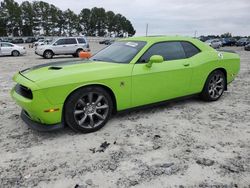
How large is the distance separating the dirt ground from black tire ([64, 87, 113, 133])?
157mm

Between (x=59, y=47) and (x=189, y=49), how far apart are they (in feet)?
52.0

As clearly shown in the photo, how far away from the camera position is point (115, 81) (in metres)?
4.31

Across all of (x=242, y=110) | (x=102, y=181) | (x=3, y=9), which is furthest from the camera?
(x=3, y=9)

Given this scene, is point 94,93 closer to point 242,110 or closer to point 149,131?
point 149,131

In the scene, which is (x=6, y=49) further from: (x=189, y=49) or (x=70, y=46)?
(x=189, y=49)

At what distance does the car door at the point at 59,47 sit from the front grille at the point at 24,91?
16048mm

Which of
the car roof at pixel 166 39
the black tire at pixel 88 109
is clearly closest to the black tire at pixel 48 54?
the car roof at pixel 166 39

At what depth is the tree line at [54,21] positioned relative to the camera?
81.8 meters

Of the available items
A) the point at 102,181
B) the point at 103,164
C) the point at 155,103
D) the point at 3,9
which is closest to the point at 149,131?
the point at 155,103

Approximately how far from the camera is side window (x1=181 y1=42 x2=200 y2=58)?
541 cm

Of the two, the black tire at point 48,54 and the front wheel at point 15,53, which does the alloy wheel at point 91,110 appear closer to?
the black tire at point 48,54

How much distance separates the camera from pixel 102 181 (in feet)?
9.71

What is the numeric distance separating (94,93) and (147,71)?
3.47 feet

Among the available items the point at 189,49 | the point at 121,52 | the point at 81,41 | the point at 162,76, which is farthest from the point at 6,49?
the point at 162,76
